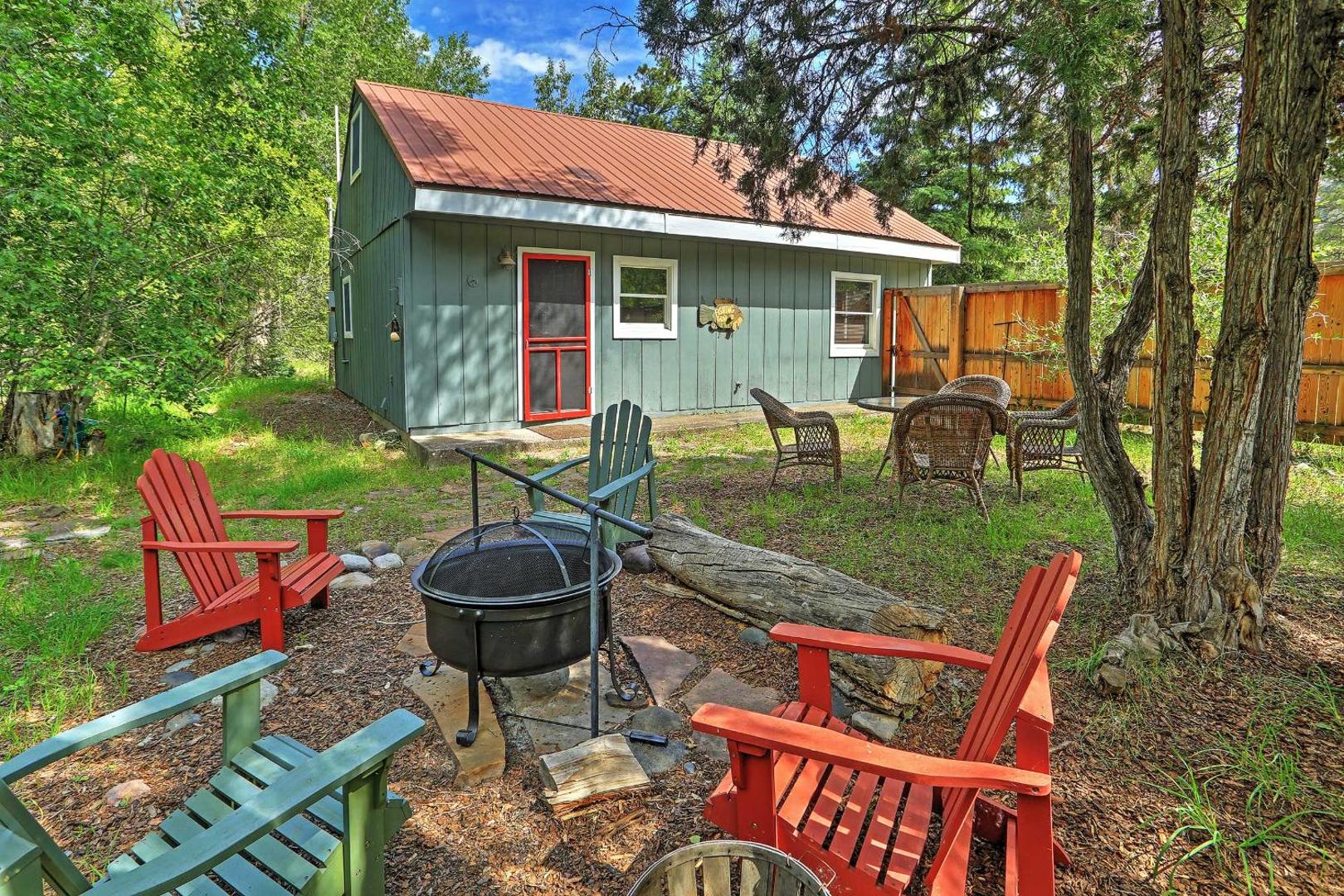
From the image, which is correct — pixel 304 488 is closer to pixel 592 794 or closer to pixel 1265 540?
pixel 592 794

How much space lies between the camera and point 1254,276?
2367mm

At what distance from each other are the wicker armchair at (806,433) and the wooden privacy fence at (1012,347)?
179 inches

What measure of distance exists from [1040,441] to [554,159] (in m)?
6.85

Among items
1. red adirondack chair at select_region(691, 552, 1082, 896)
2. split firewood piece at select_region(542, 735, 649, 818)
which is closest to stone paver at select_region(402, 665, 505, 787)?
split firewood piece at select_region(542, 735, 649, 818)

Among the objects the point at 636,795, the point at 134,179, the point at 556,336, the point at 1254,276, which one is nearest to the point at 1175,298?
the point at 1254,276

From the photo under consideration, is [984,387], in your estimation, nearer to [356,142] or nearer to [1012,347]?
[1012,347]

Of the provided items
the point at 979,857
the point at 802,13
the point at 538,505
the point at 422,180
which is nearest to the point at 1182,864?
the point at 979,857

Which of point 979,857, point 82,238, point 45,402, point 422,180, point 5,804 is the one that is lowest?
point 979,857

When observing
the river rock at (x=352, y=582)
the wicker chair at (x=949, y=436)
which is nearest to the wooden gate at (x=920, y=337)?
the wicker chair at (x=949, y=436)

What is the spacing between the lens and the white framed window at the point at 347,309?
11.2m

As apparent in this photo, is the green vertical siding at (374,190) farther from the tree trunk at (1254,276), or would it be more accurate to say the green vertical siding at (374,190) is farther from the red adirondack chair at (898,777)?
the red adirondack chair at (898,777)

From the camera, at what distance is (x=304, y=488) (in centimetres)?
573

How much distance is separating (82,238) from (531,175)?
4.26m

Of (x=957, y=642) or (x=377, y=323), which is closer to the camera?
(x=957, y=642)
